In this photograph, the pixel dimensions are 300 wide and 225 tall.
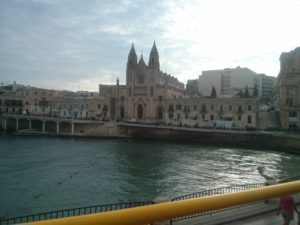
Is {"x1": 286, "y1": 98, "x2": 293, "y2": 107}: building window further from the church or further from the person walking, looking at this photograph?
the person walking

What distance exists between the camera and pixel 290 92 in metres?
81.6

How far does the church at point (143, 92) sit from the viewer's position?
9794 centimetres

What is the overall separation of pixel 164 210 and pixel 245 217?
3742 millimetres

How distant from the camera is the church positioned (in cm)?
9794

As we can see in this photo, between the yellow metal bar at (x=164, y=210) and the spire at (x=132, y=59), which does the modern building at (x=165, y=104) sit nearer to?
the spire at (x=132, y=59)

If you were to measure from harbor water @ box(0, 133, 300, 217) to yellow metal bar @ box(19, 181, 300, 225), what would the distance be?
20567mm

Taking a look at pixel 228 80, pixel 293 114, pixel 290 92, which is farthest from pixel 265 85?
pixel 293 114

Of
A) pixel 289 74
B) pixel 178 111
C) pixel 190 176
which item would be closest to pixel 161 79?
pixel 178 111

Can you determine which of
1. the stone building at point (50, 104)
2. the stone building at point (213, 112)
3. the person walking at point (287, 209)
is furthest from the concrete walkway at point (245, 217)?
the stone building at point (50, 104)

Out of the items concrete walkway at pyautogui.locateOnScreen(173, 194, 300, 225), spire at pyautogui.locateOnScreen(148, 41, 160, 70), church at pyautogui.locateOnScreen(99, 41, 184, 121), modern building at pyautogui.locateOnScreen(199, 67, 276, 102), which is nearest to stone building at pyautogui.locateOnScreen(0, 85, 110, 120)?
church at pyautogui.locateOnScreen(99, 41, 184, 121)

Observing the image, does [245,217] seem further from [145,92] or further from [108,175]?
[145,92]

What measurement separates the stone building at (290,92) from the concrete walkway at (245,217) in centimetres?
7790

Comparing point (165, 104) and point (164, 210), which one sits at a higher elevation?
point (165, 104)

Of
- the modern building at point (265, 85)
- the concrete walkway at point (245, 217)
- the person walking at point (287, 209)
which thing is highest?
the modern building at point (265, 85)
